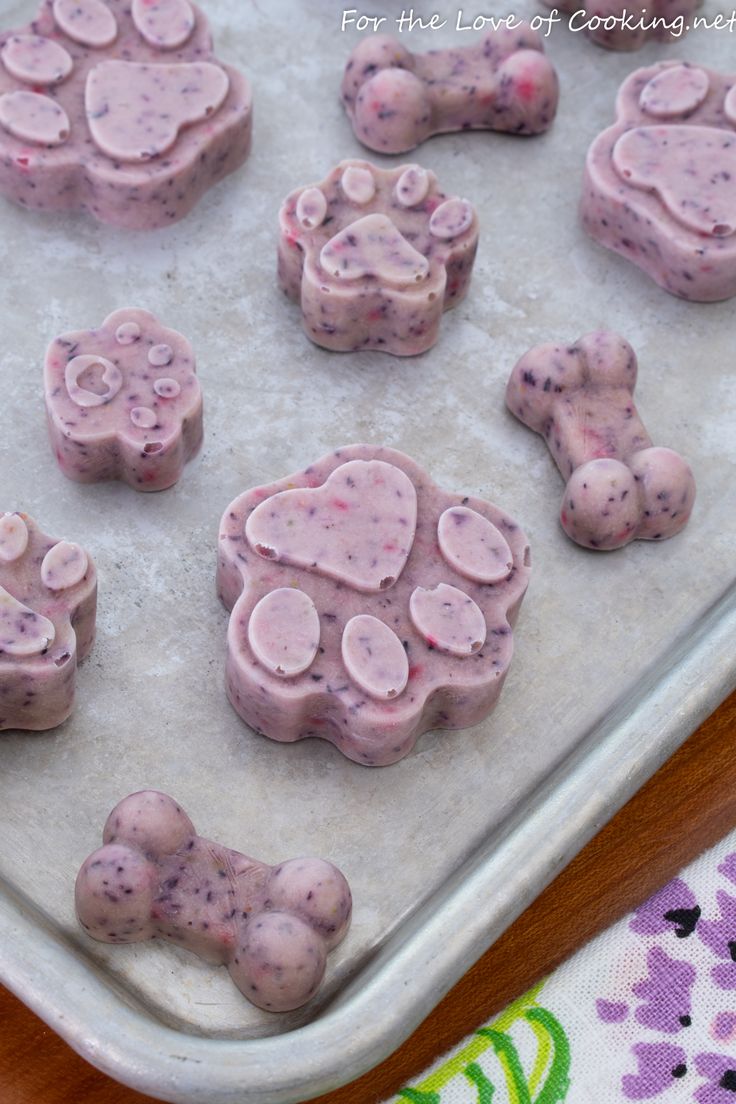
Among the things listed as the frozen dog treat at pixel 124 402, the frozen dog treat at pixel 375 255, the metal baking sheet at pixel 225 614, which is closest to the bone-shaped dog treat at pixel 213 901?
the metal baking sheet at pixel 225 614

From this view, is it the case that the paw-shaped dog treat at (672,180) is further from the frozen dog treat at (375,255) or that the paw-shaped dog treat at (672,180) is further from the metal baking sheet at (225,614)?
the frozen dog treat at (375,255)

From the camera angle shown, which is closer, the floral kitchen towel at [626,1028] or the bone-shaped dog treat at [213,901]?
the bone-shaped dog treat at [213,901]

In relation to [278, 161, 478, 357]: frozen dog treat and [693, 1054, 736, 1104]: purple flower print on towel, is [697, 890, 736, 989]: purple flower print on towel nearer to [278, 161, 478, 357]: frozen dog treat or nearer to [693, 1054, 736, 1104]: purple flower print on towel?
[693, 1054, 736, 1104]: purple flower print on towel

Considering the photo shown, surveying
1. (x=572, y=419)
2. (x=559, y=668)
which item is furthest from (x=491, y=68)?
(x=559, y=668)

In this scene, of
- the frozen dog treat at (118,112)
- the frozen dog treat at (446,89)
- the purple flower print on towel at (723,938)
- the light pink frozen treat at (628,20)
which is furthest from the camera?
the light pink frozen treat at (628,20)

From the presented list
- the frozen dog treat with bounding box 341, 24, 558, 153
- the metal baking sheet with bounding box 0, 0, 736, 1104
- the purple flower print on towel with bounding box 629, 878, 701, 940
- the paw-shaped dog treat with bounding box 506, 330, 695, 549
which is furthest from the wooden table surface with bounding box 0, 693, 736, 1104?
the frozen dog treat with bounding box 341, 24, 558, 153

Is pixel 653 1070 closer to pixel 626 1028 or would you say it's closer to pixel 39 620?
pixel 626 1028

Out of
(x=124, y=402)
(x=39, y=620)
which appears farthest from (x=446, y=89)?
(x=39, y=620)
